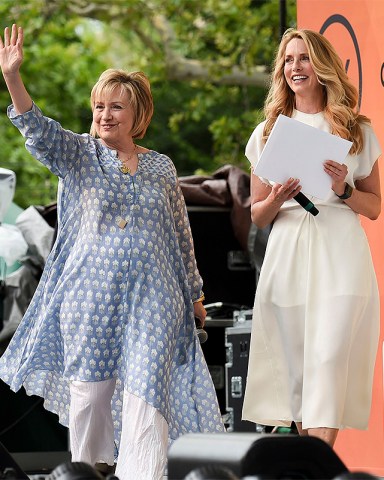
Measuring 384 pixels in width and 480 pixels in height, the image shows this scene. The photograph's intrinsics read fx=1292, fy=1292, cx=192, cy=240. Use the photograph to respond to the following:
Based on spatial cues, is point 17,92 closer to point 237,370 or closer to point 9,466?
point 9,466

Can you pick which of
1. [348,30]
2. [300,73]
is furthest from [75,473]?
[348,30]

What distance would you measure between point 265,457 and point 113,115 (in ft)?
7.47

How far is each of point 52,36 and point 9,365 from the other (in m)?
18.8

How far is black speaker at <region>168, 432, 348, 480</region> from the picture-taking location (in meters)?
3.28

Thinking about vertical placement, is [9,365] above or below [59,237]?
below

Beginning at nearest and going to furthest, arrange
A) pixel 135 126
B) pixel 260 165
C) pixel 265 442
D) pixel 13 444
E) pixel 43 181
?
pixel 265 442, pixel 260 165, pixel 135 126, pixel 13 444, pixel 43 181

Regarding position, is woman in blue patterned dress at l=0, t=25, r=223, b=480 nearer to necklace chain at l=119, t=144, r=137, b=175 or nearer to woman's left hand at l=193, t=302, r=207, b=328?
necklace chain at l=119, t=144, r=137, b=175

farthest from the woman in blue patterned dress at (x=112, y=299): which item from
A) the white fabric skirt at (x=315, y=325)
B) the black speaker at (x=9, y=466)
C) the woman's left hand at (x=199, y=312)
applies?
the black speaker at (x=9, y=466)

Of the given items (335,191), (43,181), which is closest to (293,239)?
(335,191)

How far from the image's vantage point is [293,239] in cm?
525

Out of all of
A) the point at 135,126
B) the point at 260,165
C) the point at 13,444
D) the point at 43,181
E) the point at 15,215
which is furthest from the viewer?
the point at 43,181

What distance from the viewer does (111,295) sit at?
5.12 meters

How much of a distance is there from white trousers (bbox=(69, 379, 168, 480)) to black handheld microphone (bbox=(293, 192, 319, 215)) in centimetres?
99

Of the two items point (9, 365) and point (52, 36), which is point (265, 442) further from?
point (52, 36)
